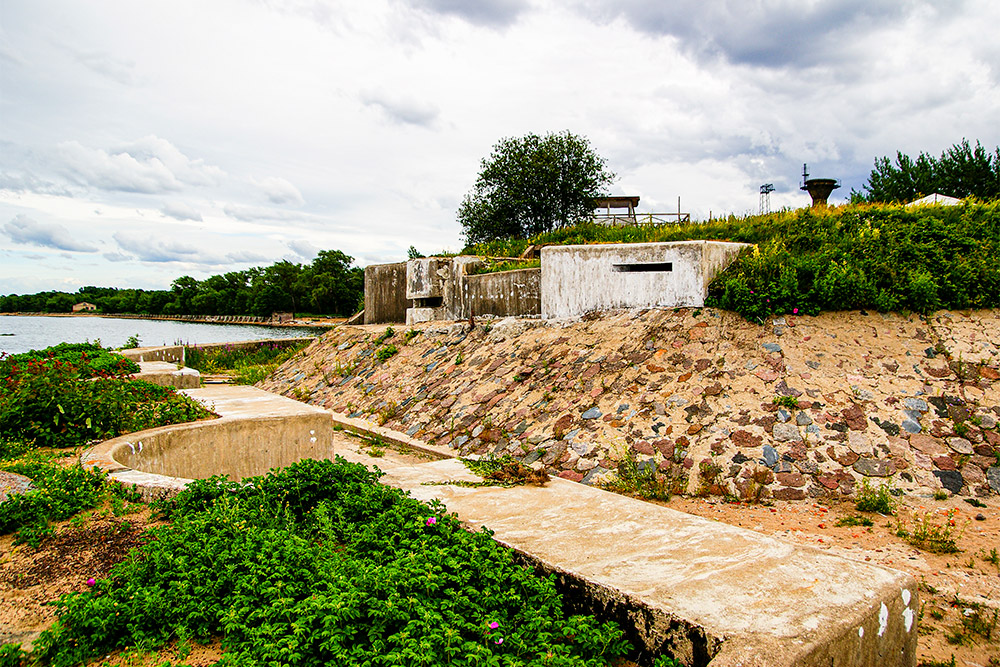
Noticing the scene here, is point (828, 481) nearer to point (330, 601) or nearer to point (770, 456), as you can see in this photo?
point (770, 456)

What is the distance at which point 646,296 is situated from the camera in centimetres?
851

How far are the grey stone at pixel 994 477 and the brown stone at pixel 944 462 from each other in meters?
0.25

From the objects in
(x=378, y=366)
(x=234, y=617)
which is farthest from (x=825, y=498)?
(x=378, y=366)

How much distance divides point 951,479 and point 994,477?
1.23 ft

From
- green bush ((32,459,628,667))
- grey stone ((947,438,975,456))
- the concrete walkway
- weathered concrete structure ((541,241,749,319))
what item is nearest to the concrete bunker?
weathered concrete structure ((541,241,749,319))

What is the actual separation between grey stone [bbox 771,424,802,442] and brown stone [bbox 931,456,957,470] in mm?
1126

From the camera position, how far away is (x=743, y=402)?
6.43 m

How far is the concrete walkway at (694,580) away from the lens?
220cm

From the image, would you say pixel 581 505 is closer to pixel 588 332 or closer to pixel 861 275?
pixel 588 332

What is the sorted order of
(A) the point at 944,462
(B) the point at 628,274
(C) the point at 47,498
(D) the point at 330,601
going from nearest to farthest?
(D) the point at 330,601 < (C) the point at 47,498 < (A) the point at 944,462 < (B) the point at 628,274

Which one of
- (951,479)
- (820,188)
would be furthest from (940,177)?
(951,479)

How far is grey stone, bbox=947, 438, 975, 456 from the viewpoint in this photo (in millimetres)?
5625

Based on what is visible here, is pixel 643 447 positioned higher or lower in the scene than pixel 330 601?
lower

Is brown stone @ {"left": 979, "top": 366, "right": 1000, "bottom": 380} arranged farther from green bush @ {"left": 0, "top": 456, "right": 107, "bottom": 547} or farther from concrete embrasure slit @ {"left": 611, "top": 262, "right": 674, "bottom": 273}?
green bush @ {"left": 0, "top": 456, "right": 107, "bottom": 547}
